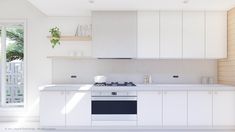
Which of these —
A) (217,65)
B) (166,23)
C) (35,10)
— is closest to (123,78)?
(166,23)

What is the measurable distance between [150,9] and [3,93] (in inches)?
135

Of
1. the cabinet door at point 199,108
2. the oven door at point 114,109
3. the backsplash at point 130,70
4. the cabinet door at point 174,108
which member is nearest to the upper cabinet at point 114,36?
the backsplash at point 130,70

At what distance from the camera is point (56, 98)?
4547 millimetres

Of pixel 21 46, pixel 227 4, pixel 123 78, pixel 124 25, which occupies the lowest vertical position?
pixel 123 78

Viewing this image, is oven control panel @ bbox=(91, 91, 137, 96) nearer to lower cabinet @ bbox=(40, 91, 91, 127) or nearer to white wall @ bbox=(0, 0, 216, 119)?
lower cabinet @ bbox=(40, 91, 91, 127)

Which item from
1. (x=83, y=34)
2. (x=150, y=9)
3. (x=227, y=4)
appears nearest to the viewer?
(x=227, y=4)

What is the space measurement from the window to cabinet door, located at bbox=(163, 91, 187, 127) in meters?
2.96

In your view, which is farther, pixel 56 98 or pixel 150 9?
pixel 150 9

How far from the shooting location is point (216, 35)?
4945mm

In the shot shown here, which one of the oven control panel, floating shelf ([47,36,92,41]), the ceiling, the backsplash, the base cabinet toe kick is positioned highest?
the ceiling

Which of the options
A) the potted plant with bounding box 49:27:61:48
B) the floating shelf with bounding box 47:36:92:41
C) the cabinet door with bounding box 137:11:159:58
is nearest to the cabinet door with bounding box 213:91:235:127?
the cabinet door with bounding box 137:11:159:58

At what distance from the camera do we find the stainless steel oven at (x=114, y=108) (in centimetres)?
452

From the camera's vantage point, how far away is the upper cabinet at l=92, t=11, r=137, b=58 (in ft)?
16.0

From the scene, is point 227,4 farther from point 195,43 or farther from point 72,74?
point 72,74
